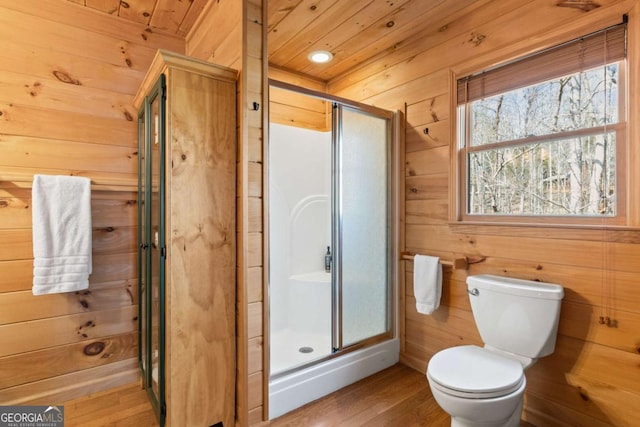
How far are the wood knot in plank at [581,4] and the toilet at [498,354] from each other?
1.32 meters

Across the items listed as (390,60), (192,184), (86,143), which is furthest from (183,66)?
(390,60)

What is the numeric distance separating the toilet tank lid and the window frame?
306mm

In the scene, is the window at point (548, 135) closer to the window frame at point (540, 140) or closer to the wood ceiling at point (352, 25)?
the window frame at point (540, 140)

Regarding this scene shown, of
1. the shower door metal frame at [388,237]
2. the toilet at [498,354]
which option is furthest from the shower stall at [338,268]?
the toilet at [498,354]

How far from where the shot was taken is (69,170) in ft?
6.38

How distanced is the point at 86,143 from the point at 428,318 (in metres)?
2.48

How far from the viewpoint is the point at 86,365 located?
78.5 inches

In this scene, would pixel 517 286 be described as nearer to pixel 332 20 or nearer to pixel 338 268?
pixel 338 268

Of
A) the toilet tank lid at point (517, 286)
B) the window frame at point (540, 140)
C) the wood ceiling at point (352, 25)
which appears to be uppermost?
the wood ceiling at point (352, 25)

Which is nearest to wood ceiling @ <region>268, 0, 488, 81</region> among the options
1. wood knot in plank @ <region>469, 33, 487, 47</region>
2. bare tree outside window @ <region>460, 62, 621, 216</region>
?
wood knot in plank @ <region>469, 33, 487, 47</region>

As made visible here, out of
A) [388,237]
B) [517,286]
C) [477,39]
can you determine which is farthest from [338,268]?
[477,39]

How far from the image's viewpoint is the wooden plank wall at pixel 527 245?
1427 mm

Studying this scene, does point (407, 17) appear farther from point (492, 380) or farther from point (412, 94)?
point (492, 380)

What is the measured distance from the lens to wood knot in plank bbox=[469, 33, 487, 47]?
6.25ft
